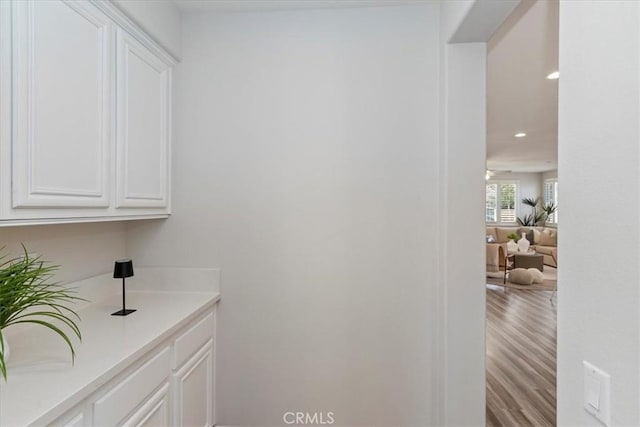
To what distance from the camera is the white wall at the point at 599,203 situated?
1.89 feet

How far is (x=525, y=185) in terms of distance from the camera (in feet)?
37.8

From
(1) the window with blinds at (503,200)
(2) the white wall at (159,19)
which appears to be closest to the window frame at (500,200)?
(1) the window with blinds at (503,200)

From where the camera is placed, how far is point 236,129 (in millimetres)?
2061

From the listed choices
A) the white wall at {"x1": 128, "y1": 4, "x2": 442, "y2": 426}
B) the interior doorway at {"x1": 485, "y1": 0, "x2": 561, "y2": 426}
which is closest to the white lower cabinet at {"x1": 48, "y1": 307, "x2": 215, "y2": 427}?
the white wall at {"x1": 128, "y1": 4, "x2": 442, "y2": 426}

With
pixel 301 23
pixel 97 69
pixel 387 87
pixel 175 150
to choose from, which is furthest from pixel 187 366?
pixel 301 23

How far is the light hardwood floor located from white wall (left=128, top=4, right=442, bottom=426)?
0.99m

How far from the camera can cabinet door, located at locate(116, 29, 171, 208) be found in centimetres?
160

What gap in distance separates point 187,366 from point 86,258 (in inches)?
32.8

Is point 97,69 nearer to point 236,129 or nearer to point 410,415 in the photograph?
point 236,129

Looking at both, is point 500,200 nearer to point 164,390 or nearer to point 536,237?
point 536,237

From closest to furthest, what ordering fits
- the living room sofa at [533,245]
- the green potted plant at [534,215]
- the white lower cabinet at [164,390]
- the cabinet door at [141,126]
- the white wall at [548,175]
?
1. the white lower cabinet at [164,390]
2. the cabinet door at [141,126]
3. the living room sofa at [533,245]
4. the white wall at [548,175]
5. the green potted plant at [534,215]

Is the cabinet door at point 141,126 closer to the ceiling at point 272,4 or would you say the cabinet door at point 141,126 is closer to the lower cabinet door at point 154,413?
the ceiling at point 272,4

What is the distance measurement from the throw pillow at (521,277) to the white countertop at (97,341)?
6.47m

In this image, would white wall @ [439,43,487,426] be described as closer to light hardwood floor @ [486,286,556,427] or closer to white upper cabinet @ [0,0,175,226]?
light hardwood floor @ [486,286,556,427]
